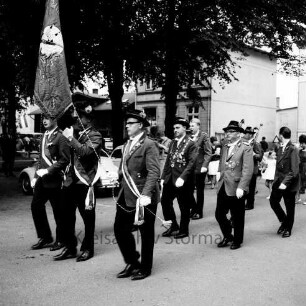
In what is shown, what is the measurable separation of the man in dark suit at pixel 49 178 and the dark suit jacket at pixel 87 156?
1.27 feet

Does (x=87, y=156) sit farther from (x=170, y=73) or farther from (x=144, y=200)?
(x=170, y=73)

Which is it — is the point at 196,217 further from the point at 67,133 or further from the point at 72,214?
the point at 67,133

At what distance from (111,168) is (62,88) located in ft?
16.2

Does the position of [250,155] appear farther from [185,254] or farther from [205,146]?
[205,146]

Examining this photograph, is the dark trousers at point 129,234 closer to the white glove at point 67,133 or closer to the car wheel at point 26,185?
the white glove at point 67,133

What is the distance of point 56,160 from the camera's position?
650 cm

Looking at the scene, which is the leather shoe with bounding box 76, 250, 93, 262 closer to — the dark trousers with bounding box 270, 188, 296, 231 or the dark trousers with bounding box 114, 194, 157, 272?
the dark trousers with bounding box 114, 194, 157, 272

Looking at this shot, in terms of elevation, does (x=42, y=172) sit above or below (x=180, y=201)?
above

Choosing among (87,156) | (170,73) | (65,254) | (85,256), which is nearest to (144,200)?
(87,156)

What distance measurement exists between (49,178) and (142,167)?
182 centimetres

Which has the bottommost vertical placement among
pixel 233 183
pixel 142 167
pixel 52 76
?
pixel 233 183

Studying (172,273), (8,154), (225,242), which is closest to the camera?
(172,273)

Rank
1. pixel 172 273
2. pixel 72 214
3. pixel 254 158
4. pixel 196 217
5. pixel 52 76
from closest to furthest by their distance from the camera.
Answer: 1. pixel 172 273
2. pixel 72 214
3. pixel 52 76
4. pixel 196 217
5. pixel 254 158

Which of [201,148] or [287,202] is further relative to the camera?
[201,148]
